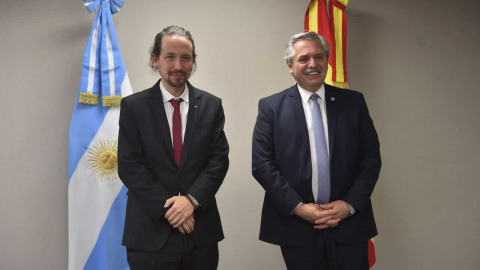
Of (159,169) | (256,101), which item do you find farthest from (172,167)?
(256,101)

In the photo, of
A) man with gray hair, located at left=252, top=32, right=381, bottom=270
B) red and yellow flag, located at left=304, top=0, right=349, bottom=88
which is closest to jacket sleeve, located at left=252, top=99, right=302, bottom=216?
man with gray hair, located at left=252, top=32, right=381, bottom=270

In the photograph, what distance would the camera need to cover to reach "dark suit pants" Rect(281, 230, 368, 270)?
2.03 metres

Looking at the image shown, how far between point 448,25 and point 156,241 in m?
2.94

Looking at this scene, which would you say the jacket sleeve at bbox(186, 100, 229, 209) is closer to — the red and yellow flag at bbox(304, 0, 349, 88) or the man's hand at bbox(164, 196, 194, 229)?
the man's hand at bbox(164, 196, 194, 229)

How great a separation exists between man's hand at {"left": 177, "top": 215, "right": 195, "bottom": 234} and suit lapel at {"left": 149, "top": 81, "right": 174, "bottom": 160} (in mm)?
295

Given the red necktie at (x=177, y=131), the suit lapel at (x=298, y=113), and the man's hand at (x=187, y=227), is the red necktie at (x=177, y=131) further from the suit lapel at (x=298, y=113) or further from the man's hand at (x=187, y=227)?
the suit lapel at (x=298, y=113)

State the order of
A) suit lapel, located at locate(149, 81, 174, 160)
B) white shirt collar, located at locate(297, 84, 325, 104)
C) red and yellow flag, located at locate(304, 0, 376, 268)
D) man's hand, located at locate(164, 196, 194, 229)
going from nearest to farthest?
1. man's hand, located at locate(164, 196, 194, 229)
2. suit lapel, located at locate(149, 81, 174, 160)
3. white shirt collar, located at locate(297, 84, 325, 104)
4. red and yellow flag, located at locate(304, 0, 376, 268)

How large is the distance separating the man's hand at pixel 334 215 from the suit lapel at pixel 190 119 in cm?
67

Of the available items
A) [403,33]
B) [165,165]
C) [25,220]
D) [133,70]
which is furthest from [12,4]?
[403,33]

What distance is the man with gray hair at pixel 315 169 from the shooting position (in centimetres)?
204

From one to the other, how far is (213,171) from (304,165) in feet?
1.42

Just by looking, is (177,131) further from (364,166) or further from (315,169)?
(364,166)

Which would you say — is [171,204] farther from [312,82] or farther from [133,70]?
[133,70]

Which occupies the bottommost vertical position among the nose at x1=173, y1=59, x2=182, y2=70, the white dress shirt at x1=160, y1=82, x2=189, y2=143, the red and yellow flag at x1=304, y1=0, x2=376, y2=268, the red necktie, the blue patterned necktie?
the blue patterned necktie
